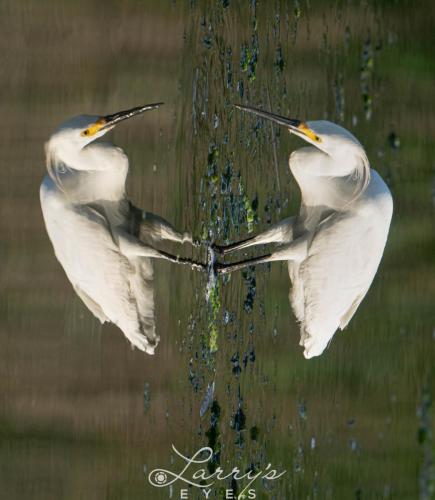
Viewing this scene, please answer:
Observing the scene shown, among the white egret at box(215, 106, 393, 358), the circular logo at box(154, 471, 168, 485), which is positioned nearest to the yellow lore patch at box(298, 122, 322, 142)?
the white egret at box(215, 106, 393, 358)

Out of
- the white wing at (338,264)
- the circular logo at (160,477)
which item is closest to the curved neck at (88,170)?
the white wing at (338,264)

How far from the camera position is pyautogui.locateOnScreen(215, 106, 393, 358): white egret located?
9.36ft

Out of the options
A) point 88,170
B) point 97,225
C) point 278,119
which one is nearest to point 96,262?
point 97,225

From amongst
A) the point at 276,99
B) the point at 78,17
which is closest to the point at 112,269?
the point at 276,99

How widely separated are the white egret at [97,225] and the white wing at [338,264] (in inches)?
11.1

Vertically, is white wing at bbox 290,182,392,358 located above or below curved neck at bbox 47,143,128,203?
below

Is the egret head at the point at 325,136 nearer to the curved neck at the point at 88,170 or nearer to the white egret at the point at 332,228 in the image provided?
the white egret at the point at 332,228

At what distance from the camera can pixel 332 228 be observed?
2865 mm

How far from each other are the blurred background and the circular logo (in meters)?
0.04

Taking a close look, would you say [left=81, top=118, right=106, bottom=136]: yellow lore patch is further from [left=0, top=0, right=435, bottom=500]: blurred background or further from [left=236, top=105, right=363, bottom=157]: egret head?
[left=0, top=0, right=435, bottom=500]: blurred background

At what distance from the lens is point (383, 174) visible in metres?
3.76

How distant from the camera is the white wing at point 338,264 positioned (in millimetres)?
2846

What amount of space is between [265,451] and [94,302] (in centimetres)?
81

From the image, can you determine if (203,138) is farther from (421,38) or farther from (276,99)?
(421,38)
